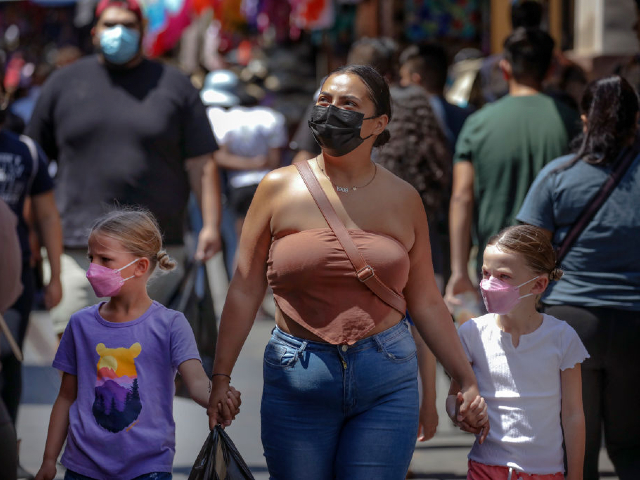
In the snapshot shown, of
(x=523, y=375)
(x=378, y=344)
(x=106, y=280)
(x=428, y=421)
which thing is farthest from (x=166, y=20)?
(x=378, y=344)

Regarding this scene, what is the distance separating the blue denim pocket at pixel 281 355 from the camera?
136 inches

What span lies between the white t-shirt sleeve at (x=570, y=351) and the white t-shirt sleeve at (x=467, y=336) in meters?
0.31

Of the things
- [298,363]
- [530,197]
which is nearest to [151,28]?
[530,197]

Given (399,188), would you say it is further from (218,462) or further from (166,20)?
(166,20)

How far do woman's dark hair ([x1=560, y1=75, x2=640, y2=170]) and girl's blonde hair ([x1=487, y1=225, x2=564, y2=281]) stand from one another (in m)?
0.71

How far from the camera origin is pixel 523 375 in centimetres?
374

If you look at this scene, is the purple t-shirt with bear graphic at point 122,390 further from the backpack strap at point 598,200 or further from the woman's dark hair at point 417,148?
the woman's dark hair at point 417,148

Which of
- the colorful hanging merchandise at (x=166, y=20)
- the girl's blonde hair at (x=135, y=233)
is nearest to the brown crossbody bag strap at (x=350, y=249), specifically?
the girl's blonde hair at (x=135, y=233)

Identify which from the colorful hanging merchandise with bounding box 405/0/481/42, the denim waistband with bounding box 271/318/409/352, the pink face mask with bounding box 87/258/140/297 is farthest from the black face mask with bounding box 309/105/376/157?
the colorful hanging merchandise with bounding box 405/0/481/42

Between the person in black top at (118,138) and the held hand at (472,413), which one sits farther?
the person in black top at (118,138)

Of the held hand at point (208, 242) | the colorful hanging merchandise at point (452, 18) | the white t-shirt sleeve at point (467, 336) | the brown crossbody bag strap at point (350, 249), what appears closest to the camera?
the brown crossbody bag strap at point (350, 249)

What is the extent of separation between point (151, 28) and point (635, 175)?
11.2 m

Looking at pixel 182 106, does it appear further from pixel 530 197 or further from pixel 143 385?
pixel 143 385

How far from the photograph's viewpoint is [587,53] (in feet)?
28.1
